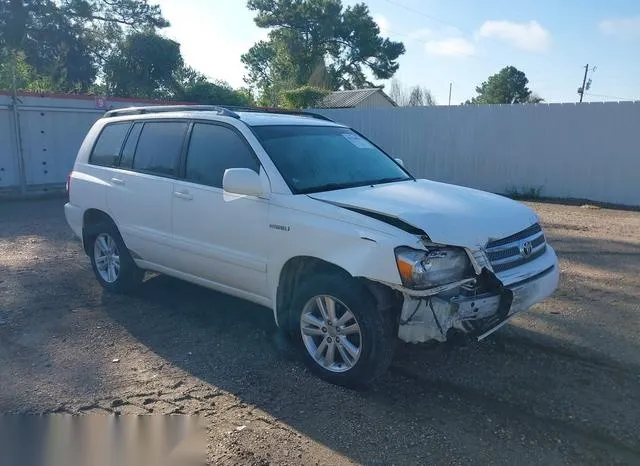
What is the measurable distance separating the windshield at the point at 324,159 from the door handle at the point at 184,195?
0.81 metres

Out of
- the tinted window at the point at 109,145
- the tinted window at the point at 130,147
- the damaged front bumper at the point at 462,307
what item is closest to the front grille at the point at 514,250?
the damaged front bumper at the point at 462,307

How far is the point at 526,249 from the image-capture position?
4.27 m

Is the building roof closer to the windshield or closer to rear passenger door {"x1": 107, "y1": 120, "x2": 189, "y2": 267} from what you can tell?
rear passenger door {"x1": 107, "y1": 120, "x2": 189, "y2": 267}

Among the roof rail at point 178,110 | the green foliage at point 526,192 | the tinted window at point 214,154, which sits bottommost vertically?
the green foliage at point 526,192

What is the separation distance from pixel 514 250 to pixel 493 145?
11.6 m

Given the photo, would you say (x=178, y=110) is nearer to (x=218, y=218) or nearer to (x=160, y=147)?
(x=160, y=147)

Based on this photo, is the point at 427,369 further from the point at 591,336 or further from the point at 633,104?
the point at 633,104

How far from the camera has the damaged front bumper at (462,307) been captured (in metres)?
3.77

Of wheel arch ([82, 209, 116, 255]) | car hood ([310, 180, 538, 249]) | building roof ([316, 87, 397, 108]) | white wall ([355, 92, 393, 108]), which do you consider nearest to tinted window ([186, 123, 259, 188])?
car hood ([310, 180, 538, 249])

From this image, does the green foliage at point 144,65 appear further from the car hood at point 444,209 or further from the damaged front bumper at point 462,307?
the damaged front bumper at point 462,307

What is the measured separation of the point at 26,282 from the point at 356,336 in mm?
4423

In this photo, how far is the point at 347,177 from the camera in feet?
16.1

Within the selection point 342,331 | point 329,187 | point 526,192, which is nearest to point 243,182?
point 329,187

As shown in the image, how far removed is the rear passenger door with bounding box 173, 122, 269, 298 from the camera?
15.1ft
